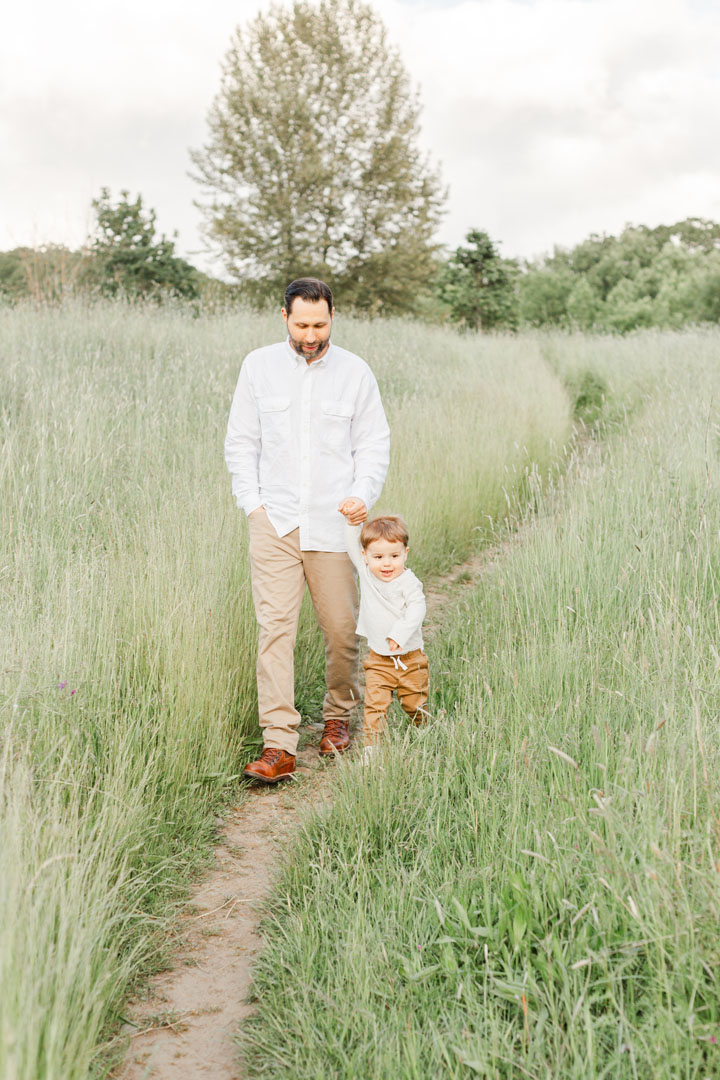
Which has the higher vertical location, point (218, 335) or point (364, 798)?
point (218, 335)

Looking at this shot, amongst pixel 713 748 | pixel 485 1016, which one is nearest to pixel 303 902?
pixel 485 1016

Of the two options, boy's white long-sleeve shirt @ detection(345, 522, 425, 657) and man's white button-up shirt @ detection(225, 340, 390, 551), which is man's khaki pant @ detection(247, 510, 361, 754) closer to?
man's white button-up shirt @ detection(225, 340, 390, 551)

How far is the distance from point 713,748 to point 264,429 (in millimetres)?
2480

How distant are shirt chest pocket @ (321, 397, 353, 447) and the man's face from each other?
0.80 feet

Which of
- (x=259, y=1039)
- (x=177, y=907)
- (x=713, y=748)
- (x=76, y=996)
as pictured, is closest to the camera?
(x=76, y=996)

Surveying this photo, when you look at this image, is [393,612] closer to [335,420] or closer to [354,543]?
[354,543]

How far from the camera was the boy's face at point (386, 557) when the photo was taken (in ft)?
13.0

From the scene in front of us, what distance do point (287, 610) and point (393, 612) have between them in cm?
52

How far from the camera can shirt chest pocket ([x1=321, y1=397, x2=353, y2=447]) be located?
4141 mm

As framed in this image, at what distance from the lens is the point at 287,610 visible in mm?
4109

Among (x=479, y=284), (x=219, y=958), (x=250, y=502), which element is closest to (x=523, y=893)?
(x=219, y=958)

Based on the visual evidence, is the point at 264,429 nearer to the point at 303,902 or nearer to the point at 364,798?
the point at 364,798

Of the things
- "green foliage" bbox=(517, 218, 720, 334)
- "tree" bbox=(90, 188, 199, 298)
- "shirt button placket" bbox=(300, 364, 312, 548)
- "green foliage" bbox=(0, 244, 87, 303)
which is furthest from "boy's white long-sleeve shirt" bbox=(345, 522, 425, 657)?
"green foliage" bbox=(517, 218, 720, 334)

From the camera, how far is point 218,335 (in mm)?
11102
